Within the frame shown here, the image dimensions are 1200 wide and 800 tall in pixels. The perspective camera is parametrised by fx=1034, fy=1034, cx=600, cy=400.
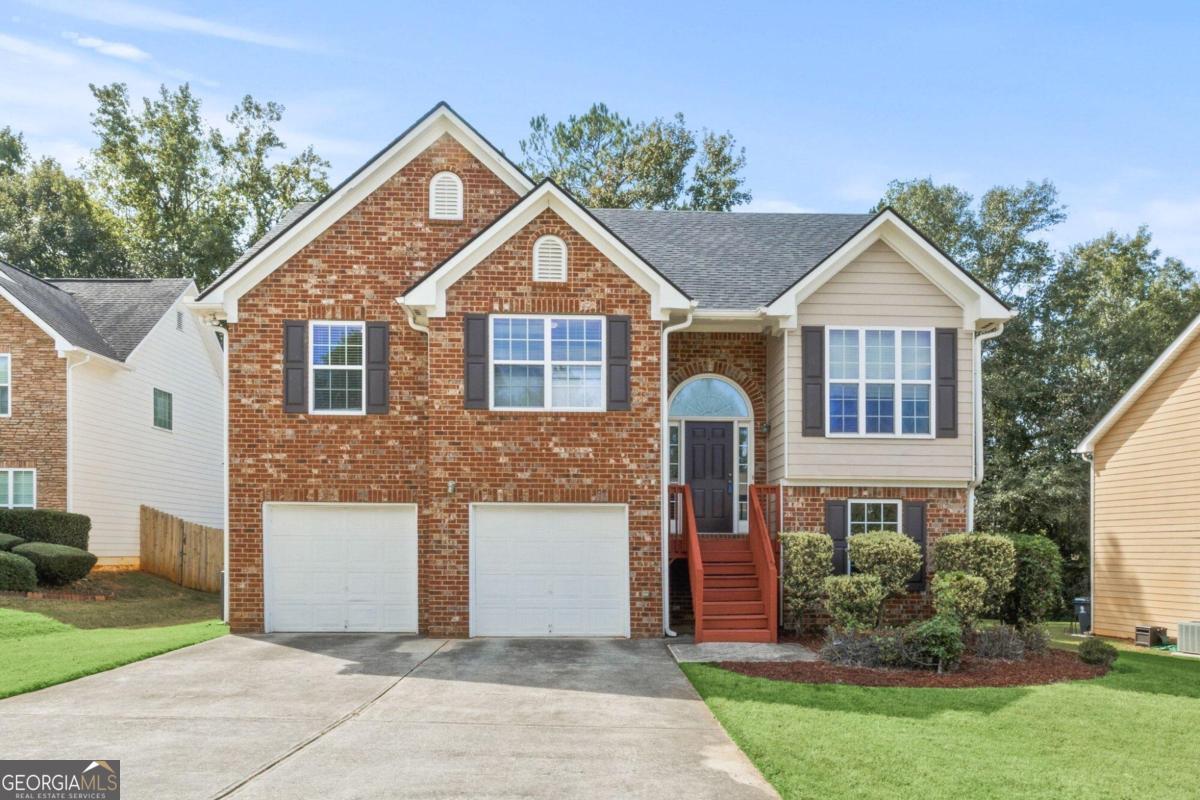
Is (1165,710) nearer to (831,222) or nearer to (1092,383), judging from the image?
(831,222)

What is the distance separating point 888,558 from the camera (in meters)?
15.7

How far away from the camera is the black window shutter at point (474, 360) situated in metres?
15.9

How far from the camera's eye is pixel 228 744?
8773mm

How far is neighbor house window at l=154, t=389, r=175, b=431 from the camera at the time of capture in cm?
2706

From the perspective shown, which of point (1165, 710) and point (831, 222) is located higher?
point (831, 222)

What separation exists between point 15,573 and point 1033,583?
1758 centimetres

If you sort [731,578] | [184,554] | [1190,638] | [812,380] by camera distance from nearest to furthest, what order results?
[731,578], [812,380], [1190,638], [184,554]

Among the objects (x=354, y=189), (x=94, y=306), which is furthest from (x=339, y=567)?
(x=94, y=306)

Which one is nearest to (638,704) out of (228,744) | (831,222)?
(228,744)

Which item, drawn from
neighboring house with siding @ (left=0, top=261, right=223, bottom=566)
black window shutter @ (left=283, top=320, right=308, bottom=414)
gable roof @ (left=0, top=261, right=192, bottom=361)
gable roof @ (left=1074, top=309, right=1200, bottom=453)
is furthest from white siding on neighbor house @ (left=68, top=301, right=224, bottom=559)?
gable roof @ (left=1074, top=309, right=1200, bottom=453)

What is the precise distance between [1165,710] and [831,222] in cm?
Answer: 1217

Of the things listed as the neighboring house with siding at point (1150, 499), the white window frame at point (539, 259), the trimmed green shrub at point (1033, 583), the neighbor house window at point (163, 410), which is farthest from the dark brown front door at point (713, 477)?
the neighbor house window at point (163, 410)

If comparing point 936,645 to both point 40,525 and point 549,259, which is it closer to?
point 549,259

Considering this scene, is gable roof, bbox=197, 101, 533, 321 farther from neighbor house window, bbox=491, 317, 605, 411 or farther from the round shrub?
the round shrub
